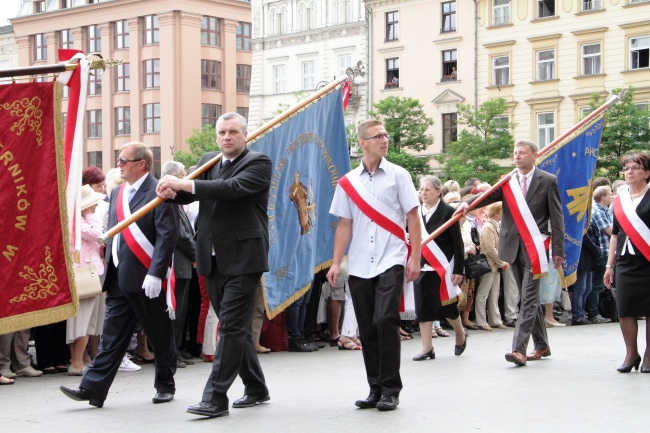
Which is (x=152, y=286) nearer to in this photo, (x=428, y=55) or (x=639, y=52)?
(x=639, y=52)

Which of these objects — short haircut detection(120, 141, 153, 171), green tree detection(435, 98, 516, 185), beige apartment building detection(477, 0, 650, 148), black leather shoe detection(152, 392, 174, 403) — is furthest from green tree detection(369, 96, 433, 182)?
black leather shoe detection(152, 392, 174, 403)

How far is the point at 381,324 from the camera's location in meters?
8.57

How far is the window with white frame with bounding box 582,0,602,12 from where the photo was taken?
56.3 m

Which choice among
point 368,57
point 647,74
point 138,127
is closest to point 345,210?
point 647,74

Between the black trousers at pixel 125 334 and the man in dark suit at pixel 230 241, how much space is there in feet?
1.99

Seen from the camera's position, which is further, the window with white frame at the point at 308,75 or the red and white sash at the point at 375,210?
the window with white frame at the point at 308,75

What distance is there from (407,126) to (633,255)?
4758 cm

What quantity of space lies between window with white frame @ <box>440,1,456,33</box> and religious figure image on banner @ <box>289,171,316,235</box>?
51.1 metres

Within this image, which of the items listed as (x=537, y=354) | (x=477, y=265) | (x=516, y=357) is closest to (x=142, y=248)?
(x=516, y=357)

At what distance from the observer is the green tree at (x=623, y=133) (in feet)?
159

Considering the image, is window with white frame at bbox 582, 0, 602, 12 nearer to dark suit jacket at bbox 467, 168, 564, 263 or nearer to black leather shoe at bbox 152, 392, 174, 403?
dark suit jacket at bbox 467, 168, 564, 263

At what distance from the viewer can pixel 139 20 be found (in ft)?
269

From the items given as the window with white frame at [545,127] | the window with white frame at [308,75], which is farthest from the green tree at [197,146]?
the window with white frame at [545,127]

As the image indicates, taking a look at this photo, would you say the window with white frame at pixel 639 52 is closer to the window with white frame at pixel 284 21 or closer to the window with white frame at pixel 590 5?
the window with white frame at pixel 590 5
